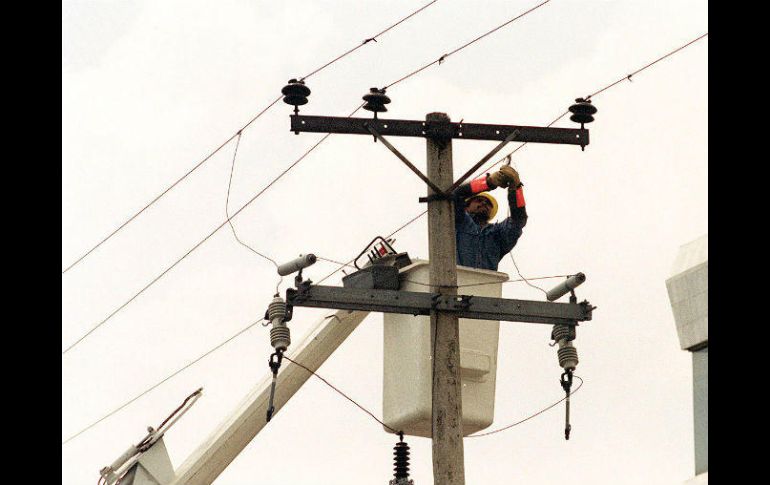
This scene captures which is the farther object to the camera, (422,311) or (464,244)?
(464,244)

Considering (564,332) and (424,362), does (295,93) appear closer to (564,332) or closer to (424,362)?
(424,362)

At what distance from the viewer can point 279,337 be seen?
1480cm

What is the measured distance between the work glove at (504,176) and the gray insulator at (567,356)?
164cm

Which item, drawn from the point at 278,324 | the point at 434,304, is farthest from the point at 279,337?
the point at 434,304

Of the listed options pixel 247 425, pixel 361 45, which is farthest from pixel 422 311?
pixel 247 425

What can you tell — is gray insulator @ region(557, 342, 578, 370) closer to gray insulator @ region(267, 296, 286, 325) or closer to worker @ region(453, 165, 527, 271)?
worker @ region(453, 165, 527, 271)

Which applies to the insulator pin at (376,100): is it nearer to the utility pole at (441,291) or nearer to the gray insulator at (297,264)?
the utility pole at (441,291)

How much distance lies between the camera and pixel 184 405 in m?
20.6

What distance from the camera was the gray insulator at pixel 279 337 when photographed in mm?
14797

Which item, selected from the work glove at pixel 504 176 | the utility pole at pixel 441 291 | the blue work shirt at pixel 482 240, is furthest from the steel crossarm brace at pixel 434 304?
the blue work shirt at pixel 482 240
